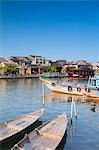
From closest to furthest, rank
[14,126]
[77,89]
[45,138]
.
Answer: [45,138]
[14,126]
[77,89]

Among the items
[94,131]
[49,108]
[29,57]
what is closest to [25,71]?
[29,57]

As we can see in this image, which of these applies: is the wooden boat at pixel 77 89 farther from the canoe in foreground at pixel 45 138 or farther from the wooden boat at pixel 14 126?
the canoe in foreground at pixel 45 138

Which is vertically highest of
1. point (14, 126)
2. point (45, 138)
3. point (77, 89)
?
point (77, 89)

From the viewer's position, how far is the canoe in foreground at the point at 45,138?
365 inches

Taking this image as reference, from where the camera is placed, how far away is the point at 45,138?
10.5 metres

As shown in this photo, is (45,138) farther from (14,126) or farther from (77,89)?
(77,89)

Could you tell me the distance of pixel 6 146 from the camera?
417 inches

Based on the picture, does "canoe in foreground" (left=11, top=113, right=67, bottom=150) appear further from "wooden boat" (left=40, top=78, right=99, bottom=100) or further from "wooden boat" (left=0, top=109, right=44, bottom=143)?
"wooden boat" (left=40, top=78, right=99, bottom=100)

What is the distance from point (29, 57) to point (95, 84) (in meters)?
56.6

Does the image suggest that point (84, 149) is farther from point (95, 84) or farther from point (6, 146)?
point (95, 84)

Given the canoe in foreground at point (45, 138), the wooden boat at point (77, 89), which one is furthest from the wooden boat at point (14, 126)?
the wooden boat at point (77, 89)

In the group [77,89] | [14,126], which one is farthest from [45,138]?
[77,89]

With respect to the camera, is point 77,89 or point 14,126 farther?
point 77,89

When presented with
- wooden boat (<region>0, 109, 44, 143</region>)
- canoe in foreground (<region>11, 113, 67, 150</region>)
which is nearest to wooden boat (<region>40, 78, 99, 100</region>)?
wooden boat (<region>0, 109, 44, 143</region>)
